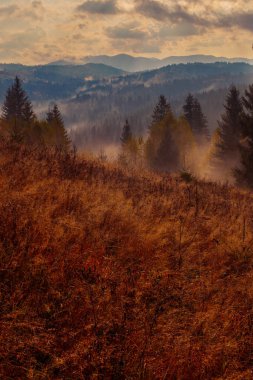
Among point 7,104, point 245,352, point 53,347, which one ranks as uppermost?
point 7,104

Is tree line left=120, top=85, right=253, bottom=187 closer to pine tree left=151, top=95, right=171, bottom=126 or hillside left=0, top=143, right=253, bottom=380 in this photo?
pine tree left=151, top=95, right=171, bottom=126

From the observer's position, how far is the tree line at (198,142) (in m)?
25.9

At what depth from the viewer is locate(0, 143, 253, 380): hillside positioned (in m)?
3.19

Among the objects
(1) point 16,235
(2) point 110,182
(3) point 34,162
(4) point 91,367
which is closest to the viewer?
(4) point 91,367

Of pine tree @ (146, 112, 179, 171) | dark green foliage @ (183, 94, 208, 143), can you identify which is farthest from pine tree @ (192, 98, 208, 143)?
pine tree @ (146, 112, 179, 171)

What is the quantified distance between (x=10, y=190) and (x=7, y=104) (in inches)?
1995

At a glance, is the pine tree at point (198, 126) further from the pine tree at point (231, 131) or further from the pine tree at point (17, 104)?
the pine tree at point (17, 104)

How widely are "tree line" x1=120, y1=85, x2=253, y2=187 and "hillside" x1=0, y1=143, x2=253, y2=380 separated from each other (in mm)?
19160

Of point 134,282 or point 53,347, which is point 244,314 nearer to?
point 134,282

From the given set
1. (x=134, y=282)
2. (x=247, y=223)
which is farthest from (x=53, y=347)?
(x=247, y=223)

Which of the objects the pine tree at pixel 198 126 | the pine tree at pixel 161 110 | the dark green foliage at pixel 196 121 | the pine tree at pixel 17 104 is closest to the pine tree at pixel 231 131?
the pine tree at pixel 161 110

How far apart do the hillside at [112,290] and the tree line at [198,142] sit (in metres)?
19.2

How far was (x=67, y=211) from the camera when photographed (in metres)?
6.54

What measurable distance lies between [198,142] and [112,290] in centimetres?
5746
